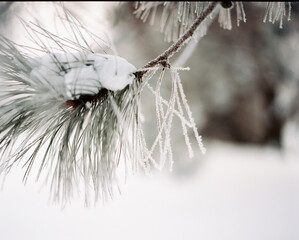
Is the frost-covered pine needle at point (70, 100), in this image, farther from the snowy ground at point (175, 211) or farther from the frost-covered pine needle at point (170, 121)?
the snowy ground at point (175, 211)

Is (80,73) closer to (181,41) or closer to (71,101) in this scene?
(71,101)

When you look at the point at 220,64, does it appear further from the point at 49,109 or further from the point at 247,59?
the point at 49,109

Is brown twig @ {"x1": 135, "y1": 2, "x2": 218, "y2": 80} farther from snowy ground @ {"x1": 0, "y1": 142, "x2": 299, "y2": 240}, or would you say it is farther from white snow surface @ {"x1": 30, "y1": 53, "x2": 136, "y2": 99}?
snowy ground @ {"x1": 0, "y1": 142, "x2": 299, "y2": 240}

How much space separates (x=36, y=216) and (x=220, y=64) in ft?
7.39

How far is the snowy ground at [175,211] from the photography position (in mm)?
2096

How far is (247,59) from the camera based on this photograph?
320 cm

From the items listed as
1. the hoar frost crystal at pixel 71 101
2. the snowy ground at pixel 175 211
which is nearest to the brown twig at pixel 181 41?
the hoar frost crystal at pixel 71 101

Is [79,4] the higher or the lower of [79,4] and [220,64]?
the lower

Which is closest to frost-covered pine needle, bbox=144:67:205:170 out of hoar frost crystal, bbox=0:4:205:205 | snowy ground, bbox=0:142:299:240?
hoar frost crystal, bbox=0:4:205:205

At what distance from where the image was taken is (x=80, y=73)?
1.46 feet

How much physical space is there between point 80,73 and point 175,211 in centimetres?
214

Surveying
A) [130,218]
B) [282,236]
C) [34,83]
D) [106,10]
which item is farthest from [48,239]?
[34,83]

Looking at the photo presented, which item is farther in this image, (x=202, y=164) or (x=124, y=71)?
(x=202, y=164)

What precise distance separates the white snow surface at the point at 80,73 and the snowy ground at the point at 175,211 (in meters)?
1.67
